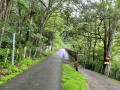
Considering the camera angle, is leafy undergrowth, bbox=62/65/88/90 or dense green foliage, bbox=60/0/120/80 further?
dense green foliage, bbox=60/0/120/80

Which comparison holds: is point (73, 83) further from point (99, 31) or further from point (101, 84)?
point (99, 31)

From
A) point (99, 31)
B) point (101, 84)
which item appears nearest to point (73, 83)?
point (101, 84)

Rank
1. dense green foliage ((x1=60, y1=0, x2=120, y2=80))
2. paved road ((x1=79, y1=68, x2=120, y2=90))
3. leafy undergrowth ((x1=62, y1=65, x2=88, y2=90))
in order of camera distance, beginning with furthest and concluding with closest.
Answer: dense green foliage ((x1=60, y1=0, x2=120, y2=80)), paved road ((x1=79, y1=68, x2=120, y2=90)), leafy undergrowth ((x1=62, y1=65, x2=88, y2=90))

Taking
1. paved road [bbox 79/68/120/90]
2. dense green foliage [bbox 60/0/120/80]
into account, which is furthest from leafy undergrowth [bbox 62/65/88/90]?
dense green foliage [bbox 60/0/120/80]

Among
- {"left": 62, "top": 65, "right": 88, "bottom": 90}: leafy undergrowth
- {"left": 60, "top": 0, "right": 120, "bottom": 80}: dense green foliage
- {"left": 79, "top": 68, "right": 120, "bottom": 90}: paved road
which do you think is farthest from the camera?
{"left": 60, "top": 0, "right": 120, "bottom": 80}: dense green foliage

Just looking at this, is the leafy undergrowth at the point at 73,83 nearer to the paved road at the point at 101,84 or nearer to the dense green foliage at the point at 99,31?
the paved road at the point at 101,84

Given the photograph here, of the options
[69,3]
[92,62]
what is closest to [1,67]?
[69,3]

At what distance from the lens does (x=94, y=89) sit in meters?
3.65

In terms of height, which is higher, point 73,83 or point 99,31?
point 99,31

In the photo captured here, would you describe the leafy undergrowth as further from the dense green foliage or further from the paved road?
the dense green foliage

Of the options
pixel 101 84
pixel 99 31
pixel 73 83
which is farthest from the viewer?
pixel 99 31

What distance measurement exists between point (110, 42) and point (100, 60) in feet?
12.5

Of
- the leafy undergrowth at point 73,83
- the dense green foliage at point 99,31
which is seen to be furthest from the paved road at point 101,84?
the dense green foliage at point 99,31

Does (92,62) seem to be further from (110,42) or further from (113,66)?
(110,42)
